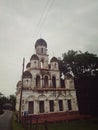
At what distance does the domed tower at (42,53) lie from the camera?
28834mm

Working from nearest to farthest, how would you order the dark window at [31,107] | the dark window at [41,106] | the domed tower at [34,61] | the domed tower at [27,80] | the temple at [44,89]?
the dark window at [31,107] < the temple at [44,89] < the dark window at [41,106] < the domed tower at [27,80] < the domed tower at [34,61]

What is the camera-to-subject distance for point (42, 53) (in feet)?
96.7

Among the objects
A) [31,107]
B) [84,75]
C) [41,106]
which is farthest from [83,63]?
[31,107]

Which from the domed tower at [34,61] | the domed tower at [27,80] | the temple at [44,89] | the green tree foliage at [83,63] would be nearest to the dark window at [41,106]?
the temple at [44,89]

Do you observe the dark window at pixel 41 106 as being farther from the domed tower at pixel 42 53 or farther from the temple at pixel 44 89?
the domed tower at pixel 42 53

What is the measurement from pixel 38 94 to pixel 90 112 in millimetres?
12567

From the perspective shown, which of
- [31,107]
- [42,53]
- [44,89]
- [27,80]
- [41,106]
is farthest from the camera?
[42,53]

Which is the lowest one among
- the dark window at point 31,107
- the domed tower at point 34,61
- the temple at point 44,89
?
the dark window at point 31,107

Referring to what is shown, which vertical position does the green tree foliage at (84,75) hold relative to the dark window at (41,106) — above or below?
above

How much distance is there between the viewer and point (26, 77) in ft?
82.3

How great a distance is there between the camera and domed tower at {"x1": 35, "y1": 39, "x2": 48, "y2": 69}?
94.6 feet

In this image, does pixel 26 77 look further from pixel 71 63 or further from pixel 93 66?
pixel 93 66

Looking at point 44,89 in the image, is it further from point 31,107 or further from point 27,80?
point 31,107

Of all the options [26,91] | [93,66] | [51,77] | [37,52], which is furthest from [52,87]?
[93,66]
